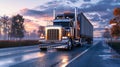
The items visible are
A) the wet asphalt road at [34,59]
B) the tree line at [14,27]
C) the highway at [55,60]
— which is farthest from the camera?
the tree line at [14,27]

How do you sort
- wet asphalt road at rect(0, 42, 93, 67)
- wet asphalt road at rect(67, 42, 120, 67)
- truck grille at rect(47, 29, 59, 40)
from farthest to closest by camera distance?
truck grille at rect(47, 29, 59, 40), wet asphalt road at rect(67, 42, 120, 67), wet asphalt road at rect(0, 42, 93, 67)

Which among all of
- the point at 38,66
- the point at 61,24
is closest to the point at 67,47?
the point at 61,24

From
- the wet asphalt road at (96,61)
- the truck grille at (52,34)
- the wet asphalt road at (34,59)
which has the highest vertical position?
the truck grille at (52,34)

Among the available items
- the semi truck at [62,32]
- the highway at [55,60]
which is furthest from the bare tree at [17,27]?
the highway at [55,60]

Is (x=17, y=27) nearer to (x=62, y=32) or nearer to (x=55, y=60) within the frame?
(x=62, y=32)

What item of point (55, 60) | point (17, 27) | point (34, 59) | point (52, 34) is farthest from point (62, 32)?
point (17, 27)

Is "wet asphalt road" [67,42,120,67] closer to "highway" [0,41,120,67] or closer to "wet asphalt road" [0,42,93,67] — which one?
"highway" [0,41,120,67]

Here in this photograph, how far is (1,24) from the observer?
12194 cm

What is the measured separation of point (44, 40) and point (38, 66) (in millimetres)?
18689

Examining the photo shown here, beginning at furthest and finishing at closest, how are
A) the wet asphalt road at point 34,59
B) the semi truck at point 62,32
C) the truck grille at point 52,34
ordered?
the truck grille at point 52,34 < the semi truck at point 62,32 < the wet asphalt road at point 34,59

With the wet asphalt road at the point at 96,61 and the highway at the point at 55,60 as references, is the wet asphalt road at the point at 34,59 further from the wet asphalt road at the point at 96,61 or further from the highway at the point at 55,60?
the wet asphalt road at the point at 96,61

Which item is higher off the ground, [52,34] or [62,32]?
[62,32]

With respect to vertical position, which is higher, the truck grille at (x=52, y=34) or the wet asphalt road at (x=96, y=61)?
the truck grille at (x=52, y=34)

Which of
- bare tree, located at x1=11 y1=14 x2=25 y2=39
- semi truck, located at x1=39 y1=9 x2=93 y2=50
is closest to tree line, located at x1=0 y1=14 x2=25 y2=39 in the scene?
bare tree, located at x1=11 y1=14 x2=25 y2=39
